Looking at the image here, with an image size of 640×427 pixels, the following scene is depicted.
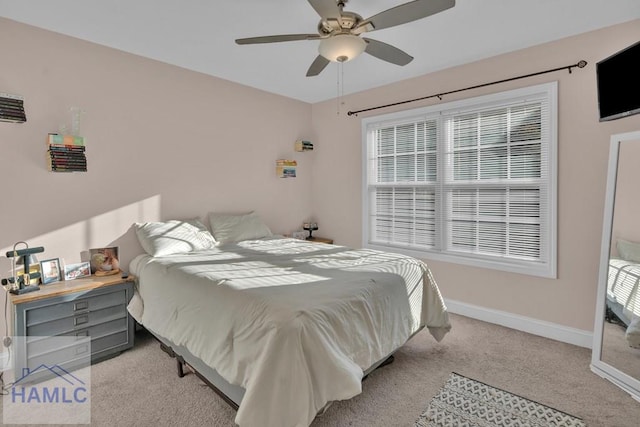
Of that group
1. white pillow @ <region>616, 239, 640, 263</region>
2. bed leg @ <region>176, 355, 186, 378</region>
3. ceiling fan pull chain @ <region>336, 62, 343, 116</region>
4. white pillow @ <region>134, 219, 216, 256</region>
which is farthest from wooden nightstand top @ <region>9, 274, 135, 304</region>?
white pillow @ <region>616, 239, 640, 263</region>

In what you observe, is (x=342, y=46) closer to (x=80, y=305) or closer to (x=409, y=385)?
(x=409, y=385)

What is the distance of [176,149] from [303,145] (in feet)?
5.87

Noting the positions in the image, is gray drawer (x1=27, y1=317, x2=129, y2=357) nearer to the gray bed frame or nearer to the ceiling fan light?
the gray bed frame

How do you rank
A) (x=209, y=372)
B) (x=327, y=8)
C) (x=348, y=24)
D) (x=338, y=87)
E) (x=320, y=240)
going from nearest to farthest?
(x=327, y=8), (x=348, y=24), (x=209, y=372), (x=338, y=87), (x=320, y=240)

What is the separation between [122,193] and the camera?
9.98 feet

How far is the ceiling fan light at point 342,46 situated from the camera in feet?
6.46

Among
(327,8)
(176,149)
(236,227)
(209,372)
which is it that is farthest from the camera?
(236,227)

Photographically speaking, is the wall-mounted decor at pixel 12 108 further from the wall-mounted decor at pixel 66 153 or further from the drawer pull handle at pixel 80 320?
the drawer pull handle at pixel 80 320

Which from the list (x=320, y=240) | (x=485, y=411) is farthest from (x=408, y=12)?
(x=320, y=240)

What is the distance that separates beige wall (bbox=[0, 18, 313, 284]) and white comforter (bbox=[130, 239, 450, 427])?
2.11 ft

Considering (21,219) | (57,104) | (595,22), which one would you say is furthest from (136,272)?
(595,22)

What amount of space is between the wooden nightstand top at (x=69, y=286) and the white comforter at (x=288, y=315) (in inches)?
8.0

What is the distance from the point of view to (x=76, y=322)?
2447 millimetres

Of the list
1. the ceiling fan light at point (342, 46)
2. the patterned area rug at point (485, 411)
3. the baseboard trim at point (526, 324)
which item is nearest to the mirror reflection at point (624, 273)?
the baseboard trim at point (526, 324)
